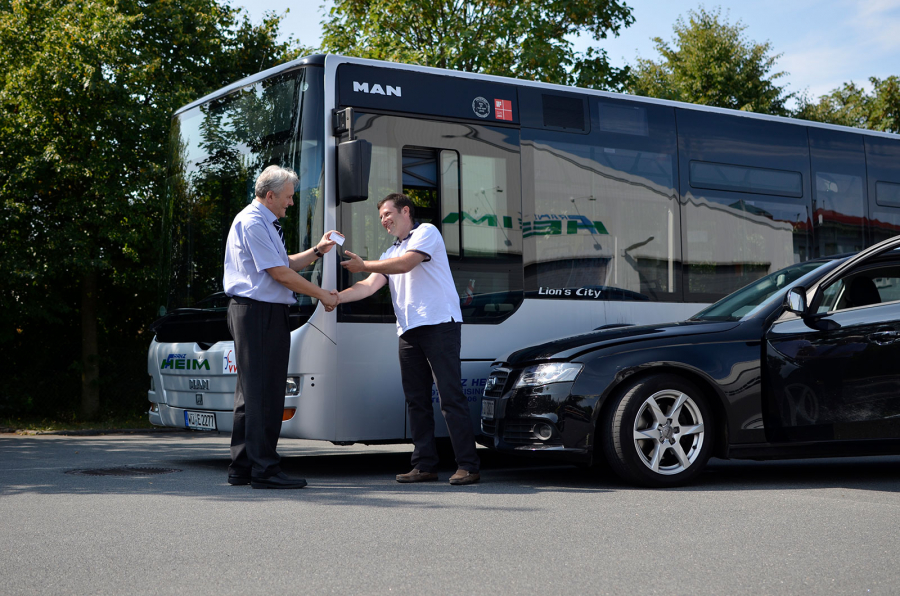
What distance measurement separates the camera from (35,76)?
566 inches

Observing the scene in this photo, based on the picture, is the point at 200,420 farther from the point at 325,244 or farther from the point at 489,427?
the point at 489,427

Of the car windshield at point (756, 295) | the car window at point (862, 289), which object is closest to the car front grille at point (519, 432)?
the car windshield at point (756, 295)

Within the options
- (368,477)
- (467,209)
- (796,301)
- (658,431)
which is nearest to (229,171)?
(467,209)

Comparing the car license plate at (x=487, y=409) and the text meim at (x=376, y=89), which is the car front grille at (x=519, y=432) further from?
the text meim at (x=376, y=89)

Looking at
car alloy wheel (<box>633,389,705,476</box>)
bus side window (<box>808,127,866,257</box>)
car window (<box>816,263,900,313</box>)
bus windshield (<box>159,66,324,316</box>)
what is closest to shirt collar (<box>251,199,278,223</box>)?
bus windshield (<box>159,66,324,316</box>)

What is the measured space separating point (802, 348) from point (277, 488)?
3489mm

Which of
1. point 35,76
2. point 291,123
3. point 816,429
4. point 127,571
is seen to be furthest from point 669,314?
point 35,76

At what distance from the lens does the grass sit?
14180mm

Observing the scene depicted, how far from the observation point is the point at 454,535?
4.55 m

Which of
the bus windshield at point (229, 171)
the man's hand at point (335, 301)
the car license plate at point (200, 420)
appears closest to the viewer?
the man's hand at point (335, 301)

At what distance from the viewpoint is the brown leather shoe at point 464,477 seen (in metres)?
6.39

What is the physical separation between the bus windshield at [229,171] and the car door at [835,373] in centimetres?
317

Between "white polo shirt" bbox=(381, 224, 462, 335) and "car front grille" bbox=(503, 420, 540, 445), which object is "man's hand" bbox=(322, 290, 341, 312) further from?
"car front grille" bbox=(503, 420, 540, 445)

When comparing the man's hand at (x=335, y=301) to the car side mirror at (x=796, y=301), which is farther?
the man's hand at (x=335, y=301)
